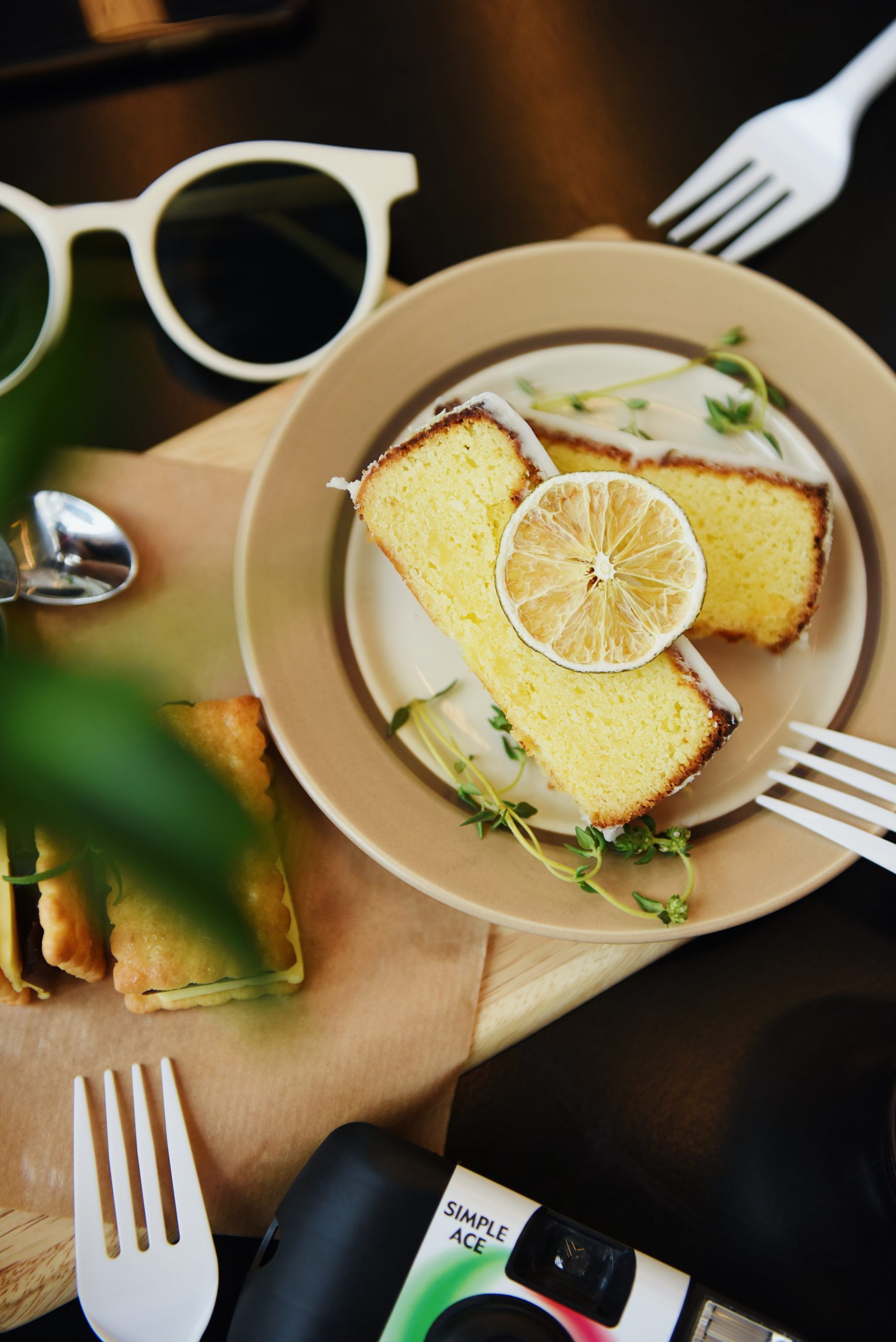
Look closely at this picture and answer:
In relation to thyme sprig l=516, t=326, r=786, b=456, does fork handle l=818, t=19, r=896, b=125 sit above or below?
above

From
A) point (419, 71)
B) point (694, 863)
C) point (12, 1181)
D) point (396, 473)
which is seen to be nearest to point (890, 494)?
point (694, 863)

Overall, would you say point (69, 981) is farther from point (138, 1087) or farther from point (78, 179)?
point (78, 179)

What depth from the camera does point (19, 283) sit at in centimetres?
189

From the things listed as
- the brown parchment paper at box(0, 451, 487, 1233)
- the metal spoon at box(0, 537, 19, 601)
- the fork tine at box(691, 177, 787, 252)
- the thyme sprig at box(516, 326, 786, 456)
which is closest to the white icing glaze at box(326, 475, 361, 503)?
the brown parchment paper at box(0, 451, 487, 1233)

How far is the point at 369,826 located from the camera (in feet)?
5.39

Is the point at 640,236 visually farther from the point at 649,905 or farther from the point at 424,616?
the point at 649,905

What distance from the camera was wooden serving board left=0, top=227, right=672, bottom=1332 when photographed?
5.43ft

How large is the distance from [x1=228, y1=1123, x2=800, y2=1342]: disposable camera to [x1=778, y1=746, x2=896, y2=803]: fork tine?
3.18 ft

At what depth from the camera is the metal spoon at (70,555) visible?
1.79 metres

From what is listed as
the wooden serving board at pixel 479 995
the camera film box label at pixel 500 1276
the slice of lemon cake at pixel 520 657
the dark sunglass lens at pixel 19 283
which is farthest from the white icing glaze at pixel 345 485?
the camera film box label at pixel 500 1276

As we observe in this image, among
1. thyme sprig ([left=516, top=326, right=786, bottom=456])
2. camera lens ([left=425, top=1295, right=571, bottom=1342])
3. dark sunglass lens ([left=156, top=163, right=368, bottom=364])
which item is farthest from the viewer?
dark sunglass lens ([left=156, top=163, right=368, bottom=364])

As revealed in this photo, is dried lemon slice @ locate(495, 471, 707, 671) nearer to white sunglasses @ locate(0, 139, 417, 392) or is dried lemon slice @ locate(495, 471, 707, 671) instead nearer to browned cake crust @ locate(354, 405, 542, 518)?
browned cake crust @ locate(354, 405, 542, 518)

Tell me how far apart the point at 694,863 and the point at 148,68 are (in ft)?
7.12

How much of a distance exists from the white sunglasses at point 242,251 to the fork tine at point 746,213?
70 centimetres
